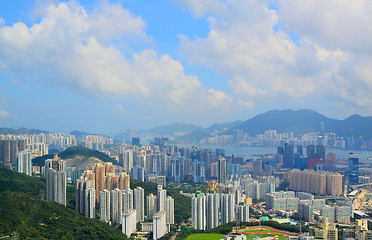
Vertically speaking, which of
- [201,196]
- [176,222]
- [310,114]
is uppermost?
[310,114]

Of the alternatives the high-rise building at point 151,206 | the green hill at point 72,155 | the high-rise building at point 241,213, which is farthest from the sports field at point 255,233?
the green hill at point 72,155

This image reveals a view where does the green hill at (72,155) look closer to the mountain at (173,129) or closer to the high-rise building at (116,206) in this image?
the high-rise building at (116,206)

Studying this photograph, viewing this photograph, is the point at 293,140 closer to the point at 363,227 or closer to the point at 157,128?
the point at 157,128

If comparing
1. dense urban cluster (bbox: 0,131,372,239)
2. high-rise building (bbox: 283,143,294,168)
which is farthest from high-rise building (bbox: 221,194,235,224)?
high-rise building (bbox: 283,143,294,168)

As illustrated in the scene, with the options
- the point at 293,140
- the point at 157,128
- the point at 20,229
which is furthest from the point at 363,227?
the point at 157,128

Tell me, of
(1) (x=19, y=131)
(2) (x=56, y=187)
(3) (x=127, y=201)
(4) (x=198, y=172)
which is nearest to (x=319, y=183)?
(4) (x=198, y=172)

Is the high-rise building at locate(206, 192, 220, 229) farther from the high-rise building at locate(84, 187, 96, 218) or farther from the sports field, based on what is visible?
the high-rise building at locate(84, 187, 96, 218)

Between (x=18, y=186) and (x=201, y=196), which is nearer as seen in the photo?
(x=201, y=196)
